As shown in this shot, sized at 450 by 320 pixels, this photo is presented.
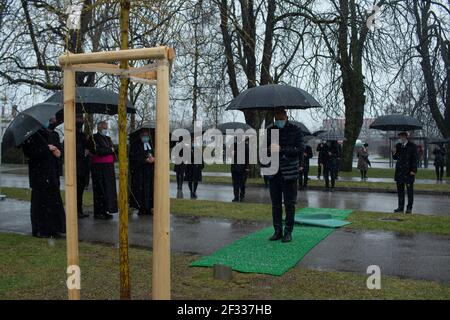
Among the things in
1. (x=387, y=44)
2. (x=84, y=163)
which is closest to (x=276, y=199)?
(x=84, y=163)

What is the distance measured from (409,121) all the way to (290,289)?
11825mm

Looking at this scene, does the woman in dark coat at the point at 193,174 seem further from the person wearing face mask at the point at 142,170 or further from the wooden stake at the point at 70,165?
the wooden stake at the point at 70,165

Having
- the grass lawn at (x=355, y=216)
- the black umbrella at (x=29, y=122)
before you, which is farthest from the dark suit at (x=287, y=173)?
the black umbrella at (x=29, y=122)

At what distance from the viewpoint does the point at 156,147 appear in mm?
4273

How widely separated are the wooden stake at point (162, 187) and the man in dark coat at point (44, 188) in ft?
15.4

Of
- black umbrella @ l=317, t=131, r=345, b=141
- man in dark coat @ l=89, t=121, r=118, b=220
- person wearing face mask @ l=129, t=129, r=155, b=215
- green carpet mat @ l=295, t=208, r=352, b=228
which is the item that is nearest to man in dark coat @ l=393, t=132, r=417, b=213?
green carpet mat @ l=295, t=208, r=352, b=228

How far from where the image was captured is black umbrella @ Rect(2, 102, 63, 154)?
283 inches

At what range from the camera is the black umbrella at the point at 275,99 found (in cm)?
830

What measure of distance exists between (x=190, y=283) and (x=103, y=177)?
5.48 m

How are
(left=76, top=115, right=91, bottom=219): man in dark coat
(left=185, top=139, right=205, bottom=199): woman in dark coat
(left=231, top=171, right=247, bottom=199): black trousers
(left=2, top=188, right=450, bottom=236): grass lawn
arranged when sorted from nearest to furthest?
(left=2, top=188, right=450, bottom=236): grass lawn, (left=76, top=115, right=91, bottom=219): man in dark coat, (left=231, top=171, right=247, bottom=199): black trousers, (left=185, top=139, right=205, bottom=199): woman in dark coat

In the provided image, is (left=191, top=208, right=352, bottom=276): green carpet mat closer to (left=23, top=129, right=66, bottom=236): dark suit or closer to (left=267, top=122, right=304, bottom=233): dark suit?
(left=267, top=122, right=304, bottom=233): dark suit

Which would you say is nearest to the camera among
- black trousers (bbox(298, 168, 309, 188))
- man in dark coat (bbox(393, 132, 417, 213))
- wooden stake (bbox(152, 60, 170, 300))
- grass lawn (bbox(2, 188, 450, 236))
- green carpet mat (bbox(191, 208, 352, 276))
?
wooden stake (bbox(152, 60, 170, 300))

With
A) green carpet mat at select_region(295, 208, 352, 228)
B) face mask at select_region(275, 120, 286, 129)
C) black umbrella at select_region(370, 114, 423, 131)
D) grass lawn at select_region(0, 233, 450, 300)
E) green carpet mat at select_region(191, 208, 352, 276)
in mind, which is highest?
black umbrella at select_region(370, 114, 423, 131)

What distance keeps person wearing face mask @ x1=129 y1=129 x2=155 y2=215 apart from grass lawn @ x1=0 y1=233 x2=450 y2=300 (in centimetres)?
431
